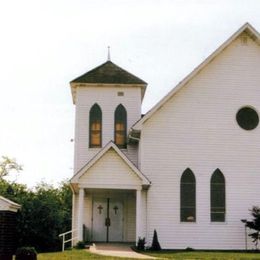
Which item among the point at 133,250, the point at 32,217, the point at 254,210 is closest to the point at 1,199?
the point at 133,250

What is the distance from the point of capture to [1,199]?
21328 millimetres

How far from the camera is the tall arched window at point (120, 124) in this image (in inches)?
1337

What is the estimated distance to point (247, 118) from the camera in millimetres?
30594

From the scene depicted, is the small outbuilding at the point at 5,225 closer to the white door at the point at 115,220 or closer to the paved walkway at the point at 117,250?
the paved walkway at the point at 117,250

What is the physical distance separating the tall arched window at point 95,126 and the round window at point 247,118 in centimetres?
758

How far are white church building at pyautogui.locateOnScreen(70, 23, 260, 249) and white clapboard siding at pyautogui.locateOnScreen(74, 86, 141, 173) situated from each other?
294 centimetres

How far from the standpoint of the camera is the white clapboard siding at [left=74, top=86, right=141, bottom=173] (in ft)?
111

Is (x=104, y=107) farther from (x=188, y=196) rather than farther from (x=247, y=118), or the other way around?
(x=247, y=118)

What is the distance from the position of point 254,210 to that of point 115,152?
22.1ft

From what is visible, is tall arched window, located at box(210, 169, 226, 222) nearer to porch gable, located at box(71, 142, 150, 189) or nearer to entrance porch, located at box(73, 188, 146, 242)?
porch gable, located at box(71, 142, 150, 189)

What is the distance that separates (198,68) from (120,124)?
615cm

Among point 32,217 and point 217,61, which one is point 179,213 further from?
point 32,217

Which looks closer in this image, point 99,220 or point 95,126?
point 99,220

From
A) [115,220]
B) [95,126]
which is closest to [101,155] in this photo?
[115,220]
